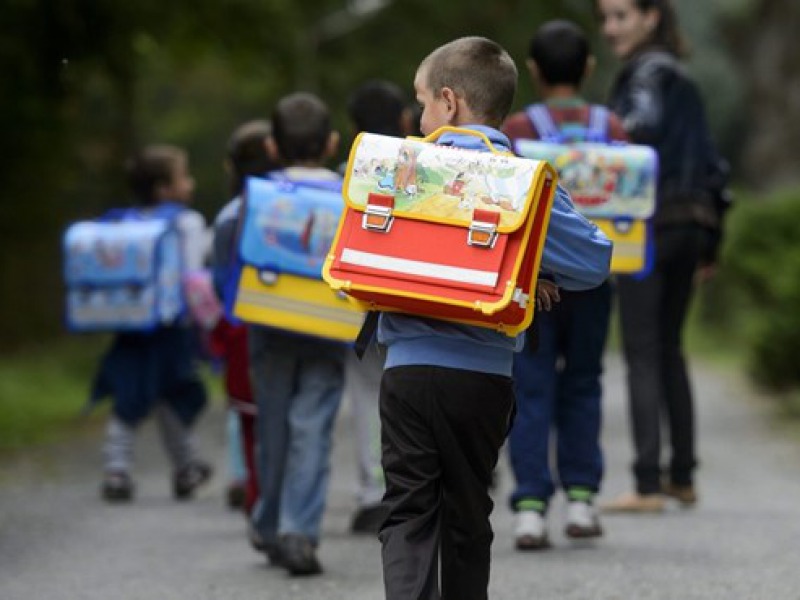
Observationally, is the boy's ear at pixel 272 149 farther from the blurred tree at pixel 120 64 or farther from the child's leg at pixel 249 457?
the blurred tree at pixel 120 64

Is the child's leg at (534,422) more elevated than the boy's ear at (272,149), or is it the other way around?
the boy's ear at (272,149)

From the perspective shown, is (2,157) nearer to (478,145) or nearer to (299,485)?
(299,485)

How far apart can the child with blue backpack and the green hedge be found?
5.91 meters

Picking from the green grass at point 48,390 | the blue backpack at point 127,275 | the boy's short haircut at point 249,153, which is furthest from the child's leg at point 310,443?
the green grass at point 48,390

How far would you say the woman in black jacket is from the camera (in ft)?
27.5

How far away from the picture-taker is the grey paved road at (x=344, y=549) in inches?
255

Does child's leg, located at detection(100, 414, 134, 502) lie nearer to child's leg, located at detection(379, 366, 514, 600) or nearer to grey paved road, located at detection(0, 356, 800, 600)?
grey paved road, located at detection(0, 356, 800, 600)

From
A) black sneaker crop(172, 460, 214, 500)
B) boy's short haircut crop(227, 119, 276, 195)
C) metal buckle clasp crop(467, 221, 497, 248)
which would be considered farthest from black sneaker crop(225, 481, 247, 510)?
metal buckle clasp crop(467, 221, 497, 248)

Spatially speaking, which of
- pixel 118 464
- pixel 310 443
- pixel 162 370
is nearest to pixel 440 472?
pixel 310 443

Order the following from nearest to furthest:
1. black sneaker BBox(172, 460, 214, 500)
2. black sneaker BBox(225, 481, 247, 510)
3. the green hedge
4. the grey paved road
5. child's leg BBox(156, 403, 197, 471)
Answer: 1. the grey paved road
2. black sneaker BBox(225, 481, 247, 510)
3. black sneaker BBox(172, 460, 214, 500)
4. child's leg BBox(156, 403, 197, 471)
5. the green hedge

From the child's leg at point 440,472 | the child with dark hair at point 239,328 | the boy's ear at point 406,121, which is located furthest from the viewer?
the boy's ear at point 406,121

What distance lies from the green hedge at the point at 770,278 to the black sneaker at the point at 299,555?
→ 6977 millimetres

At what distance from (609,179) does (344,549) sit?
68.2 inches

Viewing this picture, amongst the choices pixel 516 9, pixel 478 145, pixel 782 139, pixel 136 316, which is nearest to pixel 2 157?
pixel 516 9
